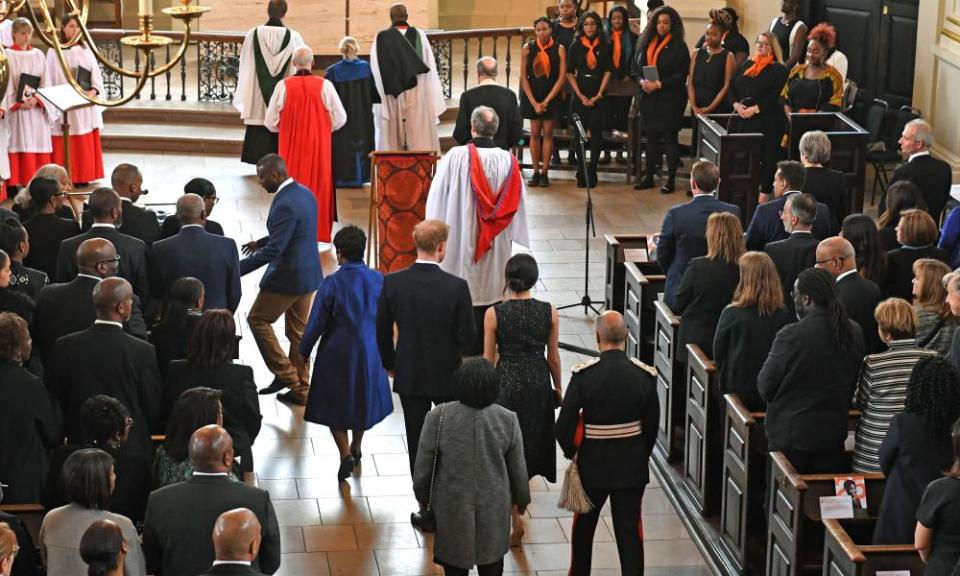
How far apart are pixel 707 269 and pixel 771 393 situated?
1272mm

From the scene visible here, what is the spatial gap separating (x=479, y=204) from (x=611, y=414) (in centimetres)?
364

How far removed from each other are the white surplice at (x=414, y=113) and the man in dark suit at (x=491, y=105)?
2.20m

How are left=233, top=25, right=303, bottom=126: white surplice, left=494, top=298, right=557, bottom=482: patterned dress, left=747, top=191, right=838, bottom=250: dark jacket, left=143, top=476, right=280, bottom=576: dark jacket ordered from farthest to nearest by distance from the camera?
left=233, top=25, right=303, bottom=126: white surplice → left=747, top=191, right=838, bottom=250: dark jacket → left=494, top=298, right=557, bottom=482: patterned dress → left=143, top=476, right=280, bottom=576: dark jacket

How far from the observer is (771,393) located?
21.4 feet

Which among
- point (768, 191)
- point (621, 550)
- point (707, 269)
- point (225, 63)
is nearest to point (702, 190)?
point (707, 269)

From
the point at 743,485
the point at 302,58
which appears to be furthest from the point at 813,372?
the point at 302,58

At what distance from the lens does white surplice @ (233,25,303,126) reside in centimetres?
1382

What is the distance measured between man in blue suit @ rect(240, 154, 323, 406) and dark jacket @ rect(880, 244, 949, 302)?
11.0ft

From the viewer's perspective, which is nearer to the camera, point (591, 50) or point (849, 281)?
point (849, 281)

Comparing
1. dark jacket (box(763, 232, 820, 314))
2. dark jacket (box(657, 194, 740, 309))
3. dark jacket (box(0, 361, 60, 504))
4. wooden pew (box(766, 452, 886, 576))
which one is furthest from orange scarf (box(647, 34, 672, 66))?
dark jacket (box(0, 361, 60, 504))

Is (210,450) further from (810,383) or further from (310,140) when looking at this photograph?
(310,140)

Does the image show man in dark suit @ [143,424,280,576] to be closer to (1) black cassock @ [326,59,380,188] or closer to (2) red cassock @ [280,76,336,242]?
(2) red cassock @ [280,76,336,242]

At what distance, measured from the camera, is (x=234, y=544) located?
4691mm

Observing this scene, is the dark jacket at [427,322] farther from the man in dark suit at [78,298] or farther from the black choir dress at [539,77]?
the black choir dress at [539,77]
